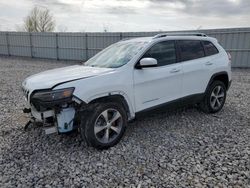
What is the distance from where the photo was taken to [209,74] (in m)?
5.04

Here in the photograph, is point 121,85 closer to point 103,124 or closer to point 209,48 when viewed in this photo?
point 103,124

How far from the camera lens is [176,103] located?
14.8 ft

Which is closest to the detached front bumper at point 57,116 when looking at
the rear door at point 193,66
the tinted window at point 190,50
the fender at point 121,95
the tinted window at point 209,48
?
the fender at point 121,95

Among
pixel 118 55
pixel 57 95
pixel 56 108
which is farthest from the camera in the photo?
pixel 118 55

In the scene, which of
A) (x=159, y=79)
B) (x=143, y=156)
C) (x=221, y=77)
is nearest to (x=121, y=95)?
(x=159, y=79)

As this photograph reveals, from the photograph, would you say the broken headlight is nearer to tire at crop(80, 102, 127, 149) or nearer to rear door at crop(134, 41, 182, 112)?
tire at crop(80, 102, 127, 149)

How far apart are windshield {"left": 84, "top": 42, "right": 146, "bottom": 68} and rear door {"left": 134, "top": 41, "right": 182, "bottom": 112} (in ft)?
0.79

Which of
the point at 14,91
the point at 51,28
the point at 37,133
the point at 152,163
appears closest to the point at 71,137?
the point at 37,133

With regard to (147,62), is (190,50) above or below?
above

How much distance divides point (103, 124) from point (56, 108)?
2.47 feet

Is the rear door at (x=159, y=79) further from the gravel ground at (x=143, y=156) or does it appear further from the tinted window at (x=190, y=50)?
the gravel ground at (x=143, y=156)

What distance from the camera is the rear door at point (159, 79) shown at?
3.90 m

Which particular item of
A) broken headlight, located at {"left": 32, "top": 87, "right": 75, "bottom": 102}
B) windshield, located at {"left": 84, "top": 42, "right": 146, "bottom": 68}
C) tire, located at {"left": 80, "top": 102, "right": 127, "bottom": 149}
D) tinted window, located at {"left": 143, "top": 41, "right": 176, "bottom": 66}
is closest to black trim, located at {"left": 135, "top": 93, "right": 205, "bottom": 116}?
tire, located at {"left": 80, "top": 102, "right": 127, "bottom": 149}

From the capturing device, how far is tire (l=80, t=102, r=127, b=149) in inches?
133
